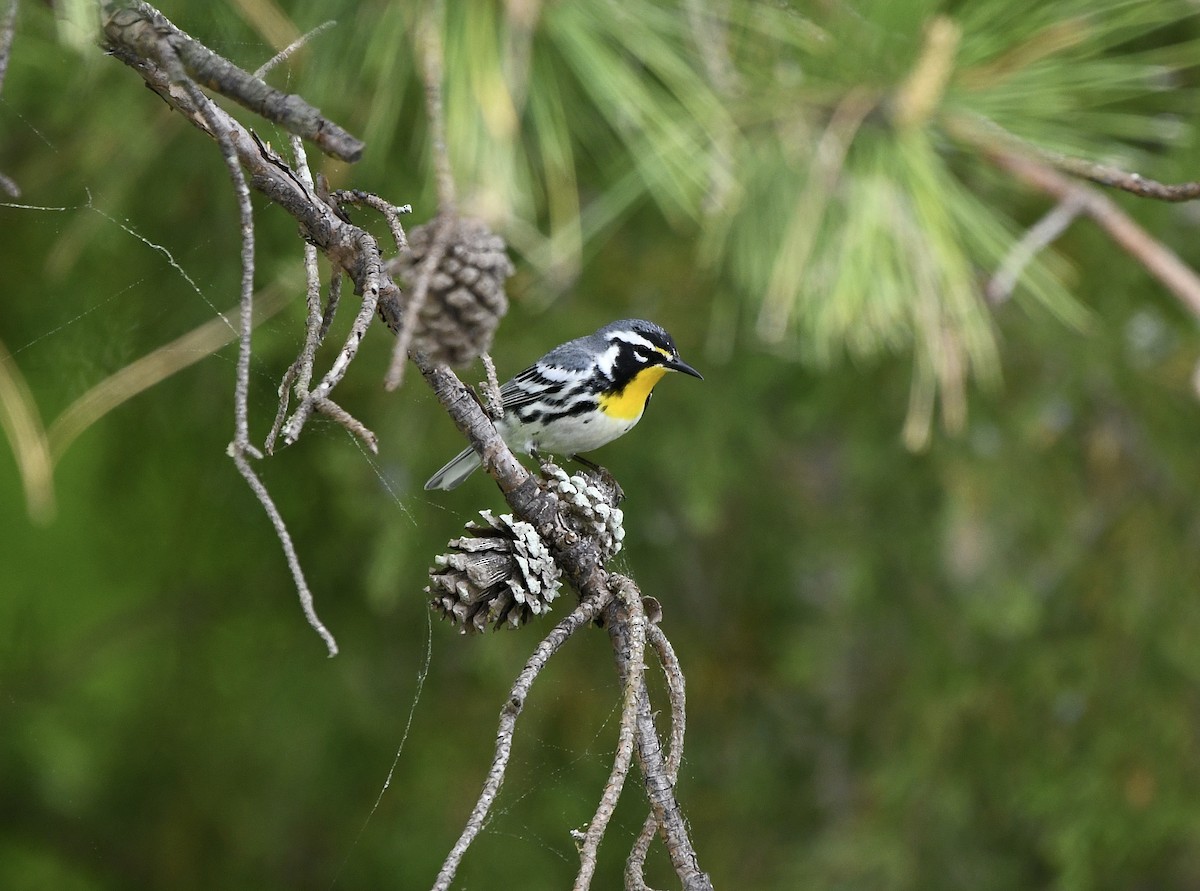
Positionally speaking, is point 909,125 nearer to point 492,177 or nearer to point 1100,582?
point 492,177

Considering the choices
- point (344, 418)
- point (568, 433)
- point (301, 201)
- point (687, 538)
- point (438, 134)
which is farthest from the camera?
point (687, 538)

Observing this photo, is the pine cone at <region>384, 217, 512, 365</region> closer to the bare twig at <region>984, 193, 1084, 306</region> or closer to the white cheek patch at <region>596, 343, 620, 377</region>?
the bare twig at <region>984, 193, 1084, 306</region>

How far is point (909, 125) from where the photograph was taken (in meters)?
1.43

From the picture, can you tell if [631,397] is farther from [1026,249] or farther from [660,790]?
[660,790]

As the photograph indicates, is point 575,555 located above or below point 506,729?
above

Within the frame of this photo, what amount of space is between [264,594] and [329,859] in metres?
0.62

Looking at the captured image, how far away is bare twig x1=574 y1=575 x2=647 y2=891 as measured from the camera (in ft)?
1.61

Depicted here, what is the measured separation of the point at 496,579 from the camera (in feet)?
2.21

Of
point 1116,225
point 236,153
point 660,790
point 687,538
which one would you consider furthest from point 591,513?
point 687,538

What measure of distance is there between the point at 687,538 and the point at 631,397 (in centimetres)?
80

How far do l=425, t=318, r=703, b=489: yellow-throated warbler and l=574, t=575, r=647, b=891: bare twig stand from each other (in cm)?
116

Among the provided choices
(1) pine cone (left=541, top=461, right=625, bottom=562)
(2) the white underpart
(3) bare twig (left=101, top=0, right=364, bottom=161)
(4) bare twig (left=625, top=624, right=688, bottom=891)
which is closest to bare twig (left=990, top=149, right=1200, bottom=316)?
(2) the white underpart

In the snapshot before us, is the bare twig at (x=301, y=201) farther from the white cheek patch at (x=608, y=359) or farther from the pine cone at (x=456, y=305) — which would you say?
the white cheek patch at (x=608, y=359)

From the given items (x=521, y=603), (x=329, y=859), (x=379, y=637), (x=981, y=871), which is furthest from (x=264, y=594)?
(x=521, y=603)
